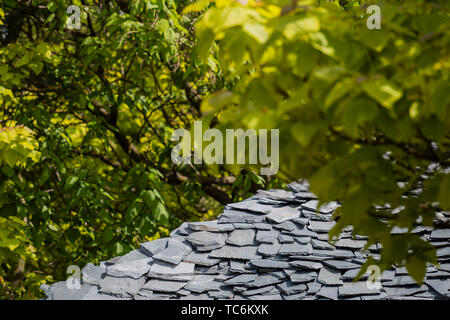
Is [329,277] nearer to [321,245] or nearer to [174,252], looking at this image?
[321,245]

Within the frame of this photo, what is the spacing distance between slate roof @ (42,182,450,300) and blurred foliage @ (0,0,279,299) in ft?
4.14

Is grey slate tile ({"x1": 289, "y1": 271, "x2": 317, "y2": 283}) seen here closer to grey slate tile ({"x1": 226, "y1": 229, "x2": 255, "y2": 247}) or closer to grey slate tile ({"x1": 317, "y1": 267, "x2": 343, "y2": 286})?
grey slate tile ({"x1": 317, "y1": 267, "x2": 343, "y2": 286})

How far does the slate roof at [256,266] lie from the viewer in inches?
139

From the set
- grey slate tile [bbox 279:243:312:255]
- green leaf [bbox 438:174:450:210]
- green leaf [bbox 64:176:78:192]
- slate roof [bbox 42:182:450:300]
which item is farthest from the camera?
green leaf [bbox 64:176:78:192]

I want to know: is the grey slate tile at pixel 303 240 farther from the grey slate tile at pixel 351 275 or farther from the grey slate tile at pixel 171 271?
the grey slate tile at pixel 171 271

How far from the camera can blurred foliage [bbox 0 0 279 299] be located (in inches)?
212

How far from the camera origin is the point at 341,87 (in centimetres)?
141

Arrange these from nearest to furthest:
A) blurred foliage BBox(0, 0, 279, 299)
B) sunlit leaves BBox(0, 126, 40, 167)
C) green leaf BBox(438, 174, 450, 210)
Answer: green leaf BBox(438, 174, 450, 210), sunlit leaves BBox(0, 126, 40, 167), blurred foliage BBox(0, 0, 279, 299)

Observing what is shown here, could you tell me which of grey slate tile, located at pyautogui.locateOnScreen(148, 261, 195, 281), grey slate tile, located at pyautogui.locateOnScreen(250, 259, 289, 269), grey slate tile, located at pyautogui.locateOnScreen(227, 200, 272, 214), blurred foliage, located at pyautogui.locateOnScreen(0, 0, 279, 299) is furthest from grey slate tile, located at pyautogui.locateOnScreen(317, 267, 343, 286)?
blurred foliage, located at pyautogui.locateOnScreen(0, 0, 279, 299)

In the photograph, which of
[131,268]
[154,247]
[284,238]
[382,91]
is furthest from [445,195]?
[154,247]

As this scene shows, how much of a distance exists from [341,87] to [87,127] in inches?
221

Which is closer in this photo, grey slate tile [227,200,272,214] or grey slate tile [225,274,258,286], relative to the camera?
grey slate tile [225,274,258,286]

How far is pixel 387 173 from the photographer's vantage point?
1.66 meters

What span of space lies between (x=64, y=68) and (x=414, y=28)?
537 cm
